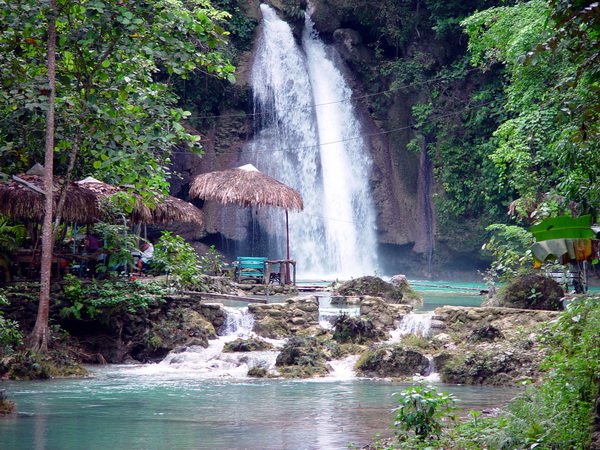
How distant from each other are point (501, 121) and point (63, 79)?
672 inches

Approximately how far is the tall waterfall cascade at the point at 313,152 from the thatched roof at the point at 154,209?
32.7 ft

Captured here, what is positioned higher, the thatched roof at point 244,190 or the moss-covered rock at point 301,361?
the thatched roof at point 244,190

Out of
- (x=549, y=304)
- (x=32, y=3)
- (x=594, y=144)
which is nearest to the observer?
(x=594, y=144)

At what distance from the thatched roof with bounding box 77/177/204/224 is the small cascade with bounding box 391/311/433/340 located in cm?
474

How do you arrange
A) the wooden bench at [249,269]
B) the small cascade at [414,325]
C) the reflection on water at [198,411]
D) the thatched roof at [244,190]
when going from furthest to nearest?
the thatched roof at [244,190] → the wooden bench at [249,269] → the small cascade at [414,325] → the reflection on water at [198,411]

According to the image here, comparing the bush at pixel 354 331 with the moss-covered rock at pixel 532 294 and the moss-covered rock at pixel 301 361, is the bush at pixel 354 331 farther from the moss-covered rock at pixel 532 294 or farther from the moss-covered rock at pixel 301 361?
the moss-covered rock at pixel 532 294

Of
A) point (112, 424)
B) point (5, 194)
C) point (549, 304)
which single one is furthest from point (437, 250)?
point (112, 424)

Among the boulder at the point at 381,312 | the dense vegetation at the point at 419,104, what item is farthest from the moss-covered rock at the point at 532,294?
the boulder at the point at 381,312

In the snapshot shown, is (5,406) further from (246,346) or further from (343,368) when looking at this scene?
(343,368)

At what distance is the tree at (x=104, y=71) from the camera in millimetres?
9633

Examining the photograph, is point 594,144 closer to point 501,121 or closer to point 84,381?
point 84,381

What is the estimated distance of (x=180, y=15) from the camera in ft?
32.6

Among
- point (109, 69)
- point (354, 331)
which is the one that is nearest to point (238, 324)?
point (354, 331)

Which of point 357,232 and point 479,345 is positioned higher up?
point 357,232
